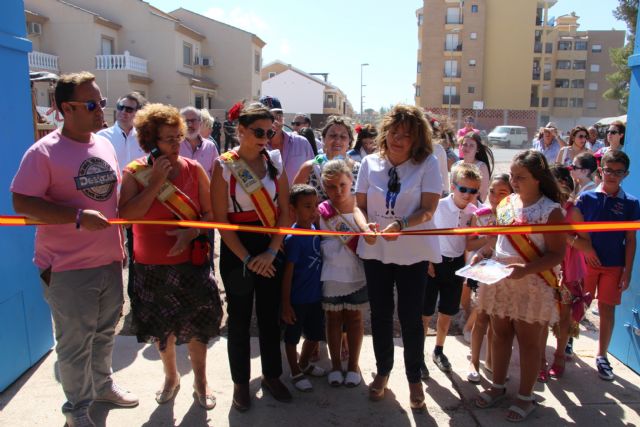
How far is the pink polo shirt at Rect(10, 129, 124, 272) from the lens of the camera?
273cm

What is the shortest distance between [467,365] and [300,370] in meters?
1.38

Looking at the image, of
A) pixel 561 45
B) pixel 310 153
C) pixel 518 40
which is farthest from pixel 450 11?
pixel 310 153

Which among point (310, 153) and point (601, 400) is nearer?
point (601, 400)

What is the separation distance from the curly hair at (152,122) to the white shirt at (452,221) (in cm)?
211

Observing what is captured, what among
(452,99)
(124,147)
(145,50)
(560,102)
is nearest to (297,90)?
(452,99)

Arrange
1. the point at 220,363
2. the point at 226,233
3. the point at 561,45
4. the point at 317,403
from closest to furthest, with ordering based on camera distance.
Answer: the point at 226,233
the point at 317,403
the point at 220,363
the point at 561,45

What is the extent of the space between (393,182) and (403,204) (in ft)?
0.52

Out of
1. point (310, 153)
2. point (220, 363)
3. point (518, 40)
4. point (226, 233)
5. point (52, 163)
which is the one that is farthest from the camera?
point (518, 40)

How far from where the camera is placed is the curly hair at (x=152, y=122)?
3.01m

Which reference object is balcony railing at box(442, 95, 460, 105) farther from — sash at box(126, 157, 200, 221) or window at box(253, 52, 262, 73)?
sash at box(126, 157, 200, 221)

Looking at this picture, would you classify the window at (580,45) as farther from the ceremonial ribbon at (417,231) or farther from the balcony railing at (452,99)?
the ceremonial ribbon at (417,231)

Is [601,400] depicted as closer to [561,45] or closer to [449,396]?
[449,396]

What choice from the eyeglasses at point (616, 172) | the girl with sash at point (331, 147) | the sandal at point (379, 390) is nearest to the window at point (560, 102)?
the eyeglasses at point (616, 172)

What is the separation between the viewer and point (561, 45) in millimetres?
63438
